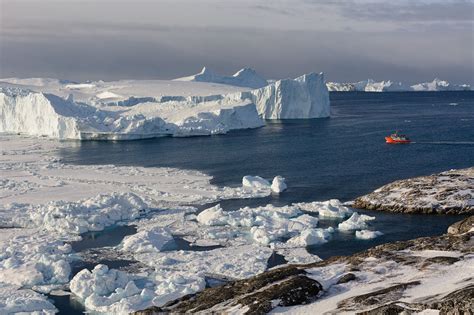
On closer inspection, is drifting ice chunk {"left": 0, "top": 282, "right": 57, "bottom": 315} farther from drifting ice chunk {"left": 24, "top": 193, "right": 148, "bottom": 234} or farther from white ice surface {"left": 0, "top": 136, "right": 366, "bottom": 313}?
drifting ice chunk {"left": 24, "top": 193, "right": 148, "bottom": 234}

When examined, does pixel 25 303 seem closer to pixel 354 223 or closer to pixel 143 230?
pixel 143 230

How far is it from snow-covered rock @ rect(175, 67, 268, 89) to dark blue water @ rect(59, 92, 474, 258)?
5156cm

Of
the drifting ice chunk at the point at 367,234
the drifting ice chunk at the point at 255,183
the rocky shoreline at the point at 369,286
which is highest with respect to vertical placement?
the rocky shoreline at the point at 369,286

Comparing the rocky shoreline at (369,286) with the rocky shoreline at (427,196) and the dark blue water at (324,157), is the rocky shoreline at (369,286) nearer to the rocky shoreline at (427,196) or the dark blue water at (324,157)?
the dark blue water at (324,157)

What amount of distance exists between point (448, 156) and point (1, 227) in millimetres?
46391

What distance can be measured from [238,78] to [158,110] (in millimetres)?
56540

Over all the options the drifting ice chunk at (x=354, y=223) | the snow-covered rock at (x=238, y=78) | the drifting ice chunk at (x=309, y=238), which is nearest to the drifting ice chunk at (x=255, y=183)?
the drifting ice chunk at (x=354, y=223)

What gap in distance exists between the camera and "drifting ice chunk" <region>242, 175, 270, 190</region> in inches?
2046

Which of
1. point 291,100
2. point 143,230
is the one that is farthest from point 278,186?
point 291,100

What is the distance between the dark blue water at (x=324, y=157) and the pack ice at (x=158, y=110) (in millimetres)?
3770

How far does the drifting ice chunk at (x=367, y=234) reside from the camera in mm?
36406

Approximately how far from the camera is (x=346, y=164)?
63156 millimetres

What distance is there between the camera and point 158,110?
4237 inches

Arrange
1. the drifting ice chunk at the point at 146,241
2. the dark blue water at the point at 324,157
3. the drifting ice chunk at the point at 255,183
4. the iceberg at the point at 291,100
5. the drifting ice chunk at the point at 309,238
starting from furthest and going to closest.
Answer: the iceberg at the point at 291,100
the drifting ice chunk at the point at 255,183
the dark blue water at the point at 324,157
the drifting ice chunk at the point at 309,238
the drifting ice chunk at the point at 146,241
